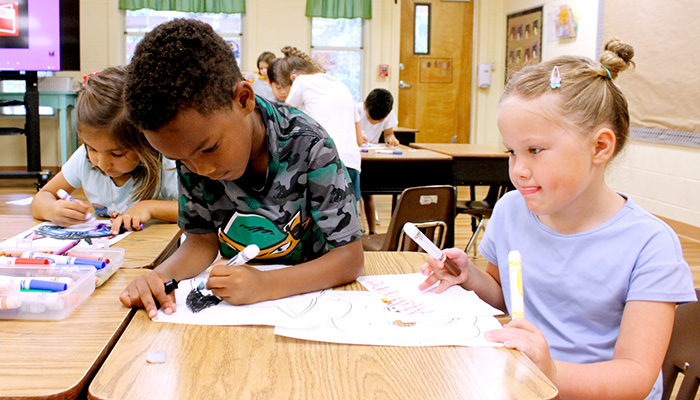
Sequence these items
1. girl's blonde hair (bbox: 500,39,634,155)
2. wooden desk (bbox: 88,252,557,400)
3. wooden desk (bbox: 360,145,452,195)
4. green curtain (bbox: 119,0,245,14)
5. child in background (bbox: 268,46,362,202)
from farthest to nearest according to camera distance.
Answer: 1. green curtain (bbox: 119,0,245,14)
2. wooden desk (bbox: 360,145,452,195)
3. child in background (bbox: 268,46,362,202)
4. girl's blonde hair (bbox: 500,39,634,155)
5. wooden desk (bbox: 88,252,557,400)

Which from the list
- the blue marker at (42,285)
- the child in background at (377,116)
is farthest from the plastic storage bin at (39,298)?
the child in background at (377,116)

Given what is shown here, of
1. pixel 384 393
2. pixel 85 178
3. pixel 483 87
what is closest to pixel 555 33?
pixel 483 87

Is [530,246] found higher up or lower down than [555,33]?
lower down

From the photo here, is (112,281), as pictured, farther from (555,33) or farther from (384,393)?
(555,33)

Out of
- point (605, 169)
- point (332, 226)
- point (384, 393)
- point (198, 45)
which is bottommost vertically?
point (384, 393)

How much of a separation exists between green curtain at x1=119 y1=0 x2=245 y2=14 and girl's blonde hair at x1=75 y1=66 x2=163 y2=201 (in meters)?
5.43

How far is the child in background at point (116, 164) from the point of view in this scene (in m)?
1.44

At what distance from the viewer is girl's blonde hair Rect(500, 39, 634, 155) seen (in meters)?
0.95

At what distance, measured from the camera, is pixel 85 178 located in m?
1.77

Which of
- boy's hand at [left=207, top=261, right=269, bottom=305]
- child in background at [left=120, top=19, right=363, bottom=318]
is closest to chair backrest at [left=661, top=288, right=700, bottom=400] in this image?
child in background at [left=120, top=19, right=363, bottom=318]

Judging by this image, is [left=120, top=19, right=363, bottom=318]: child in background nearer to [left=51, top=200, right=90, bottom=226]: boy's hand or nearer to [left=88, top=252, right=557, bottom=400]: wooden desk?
[left=88, top=252, right=557, bottom=400]: wooden desk

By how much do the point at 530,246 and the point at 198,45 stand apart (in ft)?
2.11

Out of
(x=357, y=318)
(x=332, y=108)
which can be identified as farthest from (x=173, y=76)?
(x=332, y=108)

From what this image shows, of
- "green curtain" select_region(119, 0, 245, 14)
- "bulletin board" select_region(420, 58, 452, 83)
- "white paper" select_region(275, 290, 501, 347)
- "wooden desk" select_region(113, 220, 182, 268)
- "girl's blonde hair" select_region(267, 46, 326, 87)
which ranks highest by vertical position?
"green curtain" select_region(119, 0, 245, 14)
